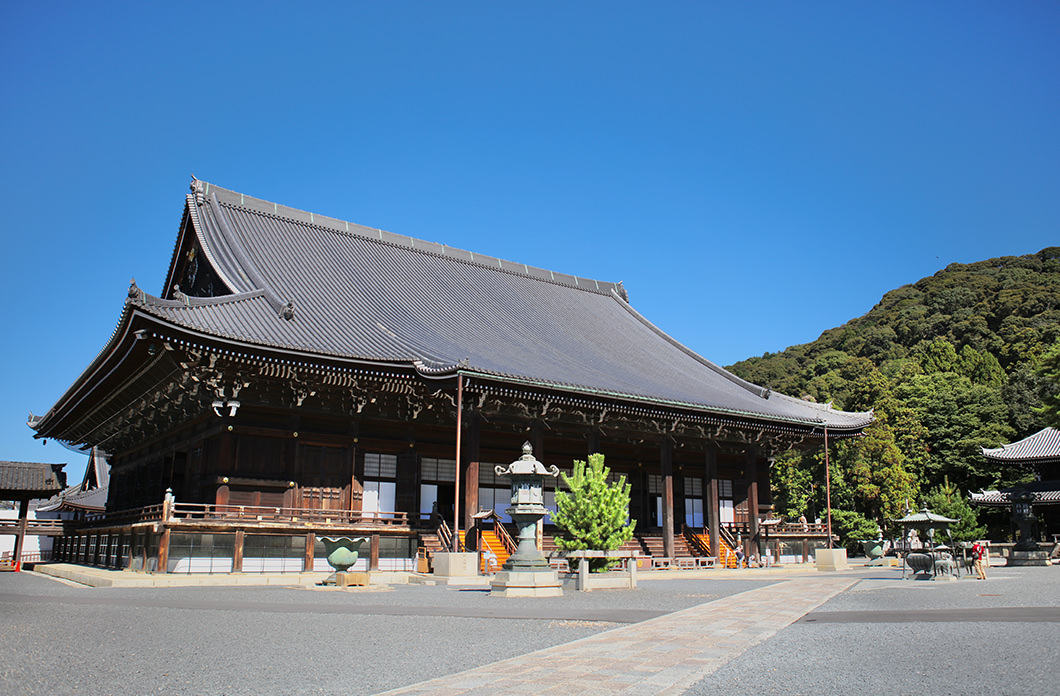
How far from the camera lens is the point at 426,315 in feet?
87.3

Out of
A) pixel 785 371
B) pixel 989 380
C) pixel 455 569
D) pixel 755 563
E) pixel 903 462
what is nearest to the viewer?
pixel 455 569

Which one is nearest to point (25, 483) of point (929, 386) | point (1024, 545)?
point (1024, 545)

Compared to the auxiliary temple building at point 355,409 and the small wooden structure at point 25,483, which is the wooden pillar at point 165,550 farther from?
the small wooden structure at point 25,483

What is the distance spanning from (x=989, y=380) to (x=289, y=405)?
6036cm

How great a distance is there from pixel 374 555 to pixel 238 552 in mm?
3499

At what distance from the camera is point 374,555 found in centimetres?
2022

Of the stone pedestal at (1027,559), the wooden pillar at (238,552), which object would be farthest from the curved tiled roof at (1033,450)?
the wooden pillar at (238,552)

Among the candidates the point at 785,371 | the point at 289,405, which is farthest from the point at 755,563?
the point at 785,371

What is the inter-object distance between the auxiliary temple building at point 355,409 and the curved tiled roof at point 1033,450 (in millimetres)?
14801

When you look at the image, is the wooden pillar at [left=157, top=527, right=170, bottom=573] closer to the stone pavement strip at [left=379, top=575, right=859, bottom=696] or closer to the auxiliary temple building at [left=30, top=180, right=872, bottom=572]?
the auxiliary temple building at [left=30, top=180, right=872, bottom=572]

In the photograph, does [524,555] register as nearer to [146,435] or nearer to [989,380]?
[146,435]

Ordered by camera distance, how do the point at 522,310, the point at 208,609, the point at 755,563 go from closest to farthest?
the point at 208,609 → the point at 755,563 → the point at 522,310

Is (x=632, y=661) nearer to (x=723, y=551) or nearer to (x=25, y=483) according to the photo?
(x=723, y=551)

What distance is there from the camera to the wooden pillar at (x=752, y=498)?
27.2m
